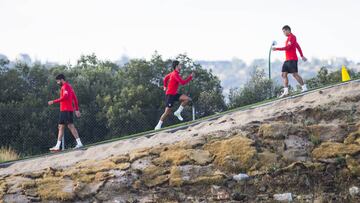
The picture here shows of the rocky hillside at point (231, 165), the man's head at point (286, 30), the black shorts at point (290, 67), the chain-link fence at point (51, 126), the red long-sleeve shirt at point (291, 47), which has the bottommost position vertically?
the rocky hillside at point (231, 165)

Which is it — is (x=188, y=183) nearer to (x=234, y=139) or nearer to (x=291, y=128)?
(x=234, y=139)

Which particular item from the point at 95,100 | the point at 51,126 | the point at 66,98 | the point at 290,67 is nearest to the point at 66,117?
the point at 66,98

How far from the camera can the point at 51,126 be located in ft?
85.3

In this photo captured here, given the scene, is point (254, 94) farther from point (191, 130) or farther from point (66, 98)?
point (66, 98)

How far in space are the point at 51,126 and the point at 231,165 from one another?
446 inches

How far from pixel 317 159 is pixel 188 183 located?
2629mm

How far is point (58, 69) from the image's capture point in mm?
34688

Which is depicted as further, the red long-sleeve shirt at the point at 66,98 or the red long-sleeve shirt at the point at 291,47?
the red long-sleeve shirt at the point at 291,47

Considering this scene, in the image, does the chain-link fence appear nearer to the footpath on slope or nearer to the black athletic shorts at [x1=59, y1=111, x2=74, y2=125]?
the black athletic shorts at [x1=59, y1=111, x2=74, y2=125]

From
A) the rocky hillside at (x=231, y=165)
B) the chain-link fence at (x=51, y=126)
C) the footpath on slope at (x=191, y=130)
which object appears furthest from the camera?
the chain-link fence at (x=51, y=126)

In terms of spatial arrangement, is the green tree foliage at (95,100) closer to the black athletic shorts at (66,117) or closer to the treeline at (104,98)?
the treeline at (104,98)

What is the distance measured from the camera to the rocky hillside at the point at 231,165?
15383 mm

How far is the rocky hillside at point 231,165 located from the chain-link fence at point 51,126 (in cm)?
674

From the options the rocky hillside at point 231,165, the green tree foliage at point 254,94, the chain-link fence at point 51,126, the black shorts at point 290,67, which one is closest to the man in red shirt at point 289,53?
the black shorts at point 290,67
